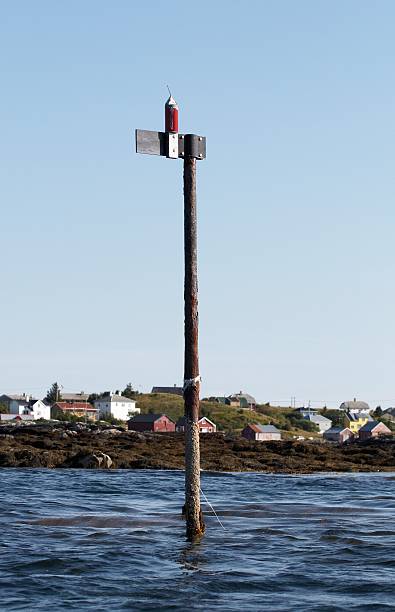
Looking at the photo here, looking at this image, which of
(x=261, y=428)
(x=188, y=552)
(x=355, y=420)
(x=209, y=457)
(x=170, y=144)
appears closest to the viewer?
(x=188, y=552)

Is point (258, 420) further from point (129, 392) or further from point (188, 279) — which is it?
point (188, 279)

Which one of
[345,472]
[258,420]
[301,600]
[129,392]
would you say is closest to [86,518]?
[301,600]

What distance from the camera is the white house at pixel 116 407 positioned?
555 feet

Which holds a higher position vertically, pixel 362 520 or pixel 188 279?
pixel 188 279

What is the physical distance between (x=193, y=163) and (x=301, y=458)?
40131 millimetres

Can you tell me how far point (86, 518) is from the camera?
24.3 metres

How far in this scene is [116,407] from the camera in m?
170

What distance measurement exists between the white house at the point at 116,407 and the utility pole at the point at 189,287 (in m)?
150

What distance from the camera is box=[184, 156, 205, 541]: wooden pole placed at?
62.0 ft

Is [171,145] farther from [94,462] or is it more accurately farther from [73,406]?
[73,406]

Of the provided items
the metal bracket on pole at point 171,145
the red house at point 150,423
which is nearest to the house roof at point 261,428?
the red house at point 150,423

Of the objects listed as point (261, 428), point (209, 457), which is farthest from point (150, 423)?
point (209, 457)

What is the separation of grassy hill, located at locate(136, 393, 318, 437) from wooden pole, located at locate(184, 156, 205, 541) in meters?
130

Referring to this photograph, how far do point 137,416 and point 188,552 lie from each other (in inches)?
4740
